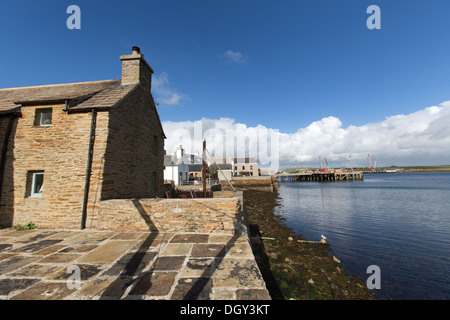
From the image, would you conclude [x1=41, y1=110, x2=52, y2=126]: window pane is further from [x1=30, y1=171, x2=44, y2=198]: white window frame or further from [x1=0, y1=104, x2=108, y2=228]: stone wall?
[x1=30, y1=171, x2=44, y2=198]: white window frame

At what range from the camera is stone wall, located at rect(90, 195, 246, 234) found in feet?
21.0

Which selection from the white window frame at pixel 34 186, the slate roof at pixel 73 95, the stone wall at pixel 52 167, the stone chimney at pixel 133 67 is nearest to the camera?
the stone wall at pixel 52 167

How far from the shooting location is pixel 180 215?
6574 mm

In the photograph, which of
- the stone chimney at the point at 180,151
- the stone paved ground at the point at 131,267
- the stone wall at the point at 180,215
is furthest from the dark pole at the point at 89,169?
the stone chimney at the point at 180,151

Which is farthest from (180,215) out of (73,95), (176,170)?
(176,170)

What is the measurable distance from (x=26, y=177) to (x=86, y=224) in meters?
3.48

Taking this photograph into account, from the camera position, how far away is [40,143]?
7852 mm

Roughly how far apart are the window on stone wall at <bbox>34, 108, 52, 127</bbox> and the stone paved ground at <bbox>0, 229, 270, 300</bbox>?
4.87 metres

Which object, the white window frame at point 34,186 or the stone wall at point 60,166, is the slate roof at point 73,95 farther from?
the white window frame at point 34,186

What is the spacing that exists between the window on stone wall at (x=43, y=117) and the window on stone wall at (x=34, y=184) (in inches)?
86.6

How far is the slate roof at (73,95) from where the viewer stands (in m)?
8.08

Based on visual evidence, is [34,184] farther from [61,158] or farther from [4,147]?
[4,147]

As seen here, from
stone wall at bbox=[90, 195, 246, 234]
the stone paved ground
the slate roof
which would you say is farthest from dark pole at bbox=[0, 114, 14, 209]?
stone wall at bbox=[90, 195, 246, 234]

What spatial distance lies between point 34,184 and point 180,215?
6.78 m
